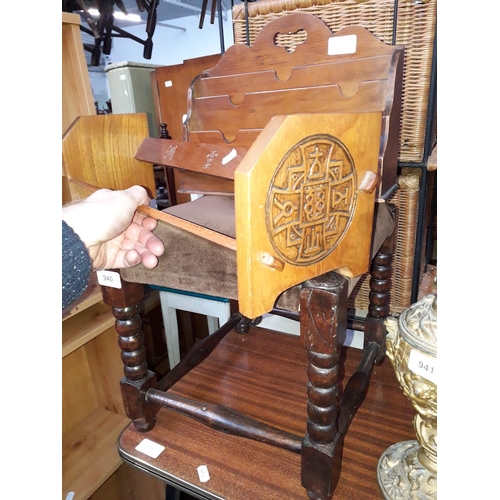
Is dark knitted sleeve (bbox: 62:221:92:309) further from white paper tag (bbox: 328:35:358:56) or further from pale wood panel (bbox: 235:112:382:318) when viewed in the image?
white paper tag (bbox: 328:35:358:56)

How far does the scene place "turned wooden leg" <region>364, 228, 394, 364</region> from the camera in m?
0.91

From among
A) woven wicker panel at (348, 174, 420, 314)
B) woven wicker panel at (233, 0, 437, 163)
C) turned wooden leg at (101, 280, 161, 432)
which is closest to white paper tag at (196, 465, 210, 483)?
turned wooden leg at (101, 280, 161, 432)

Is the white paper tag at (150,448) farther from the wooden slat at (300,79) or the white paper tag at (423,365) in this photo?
the wooden slat at (300,79)

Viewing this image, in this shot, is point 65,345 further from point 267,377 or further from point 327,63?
point 327,63

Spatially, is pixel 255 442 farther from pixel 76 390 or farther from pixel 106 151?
pixel 76 390

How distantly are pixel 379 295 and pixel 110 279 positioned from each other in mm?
641

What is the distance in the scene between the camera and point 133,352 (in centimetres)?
80

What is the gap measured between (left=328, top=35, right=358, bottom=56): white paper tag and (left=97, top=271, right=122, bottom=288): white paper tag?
2.00ft

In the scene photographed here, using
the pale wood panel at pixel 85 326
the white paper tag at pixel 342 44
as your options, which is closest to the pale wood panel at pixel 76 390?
the pale wood panel at pixel 85 326

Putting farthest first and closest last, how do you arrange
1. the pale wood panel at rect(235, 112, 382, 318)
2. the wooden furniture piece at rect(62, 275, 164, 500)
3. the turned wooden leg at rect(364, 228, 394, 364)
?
the wooden furniture piece at rect(62, 275, 164, 500)
the turned wooden leg at rect(364, 228, 394, 364)
the pale wood panel at rect(235, 112, 382, 318)

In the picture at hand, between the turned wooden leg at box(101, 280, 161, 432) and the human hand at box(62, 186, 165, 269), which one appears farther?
the turned wooden leg at box(101, 280, 161, 432)

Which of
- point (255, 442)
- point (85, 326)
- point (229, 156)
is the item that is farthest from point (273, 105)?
point (85, 326)
